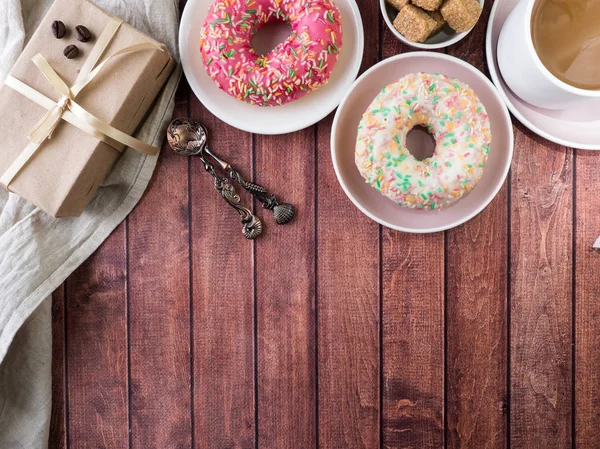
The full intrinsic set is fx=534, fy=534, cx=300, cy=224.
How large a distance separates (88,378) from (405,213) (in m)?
0.70

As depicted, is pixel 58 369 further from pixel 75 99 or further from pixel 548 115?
pixel 548 115

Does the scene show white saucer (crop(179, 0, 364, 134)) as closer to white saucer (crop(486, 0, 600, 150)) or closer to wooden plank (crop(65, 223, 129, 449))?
white saucer (crop(486, 0, 600, 150))

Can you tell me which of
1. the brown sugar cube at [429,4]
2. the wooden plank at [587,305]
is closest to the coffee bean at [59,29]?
the brown sugar cube at [429,4]

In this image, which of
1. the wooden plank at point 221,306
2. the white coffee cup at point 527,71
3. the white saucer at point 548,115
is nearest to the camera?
the white coffee cup at point 527,71

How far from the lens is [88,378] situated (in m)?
1.06

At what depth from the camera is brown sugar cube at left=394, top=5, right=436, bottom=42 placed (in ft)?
2.82

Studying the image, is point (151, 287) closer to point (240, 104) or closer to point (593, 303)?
point (240, 104)

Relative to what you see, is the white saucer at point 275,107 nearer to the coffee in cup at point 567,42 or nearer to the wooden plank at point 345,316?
the wooden plank at point 345,316

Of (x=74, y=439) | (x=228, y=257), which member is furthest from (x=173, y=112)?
(x=74, y=439)

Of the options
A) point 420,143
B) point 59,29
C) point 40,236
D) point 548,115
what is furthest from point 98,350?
point 548,115

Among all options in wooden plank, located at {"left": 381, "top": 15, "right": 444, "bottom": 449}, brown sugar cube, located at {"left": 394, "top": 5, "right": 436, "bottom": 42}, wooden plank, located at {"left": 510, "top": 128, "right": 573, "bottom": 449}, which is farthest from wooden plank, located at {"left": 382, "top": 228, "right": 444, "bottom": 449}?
brown sugar cube, located at {"left": 394, "top": 5, "right": 436, "bottom": 42}

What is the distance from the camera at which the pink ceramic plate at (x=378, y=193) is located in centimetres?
90

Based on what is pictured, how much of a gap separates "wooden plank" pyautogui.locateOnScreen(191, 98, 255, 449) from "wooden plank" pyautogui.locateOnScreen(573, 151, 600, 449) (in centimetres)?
61

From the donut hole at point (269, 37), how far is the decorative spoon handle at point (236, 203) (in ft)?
0.73
